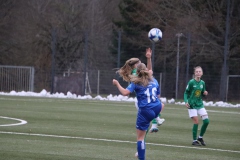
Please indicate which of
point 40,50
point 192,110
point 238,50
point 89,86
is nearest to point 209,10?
point 238,50

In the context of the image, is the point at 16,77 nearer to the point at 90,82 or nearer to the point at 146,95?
the point at 90,82

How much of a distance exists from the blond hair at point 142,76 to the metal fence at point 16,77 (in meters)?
29.3

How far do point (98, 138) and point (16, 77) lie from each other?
2646 cm

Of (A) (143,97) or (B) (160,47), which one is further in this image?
(B) (160,47)

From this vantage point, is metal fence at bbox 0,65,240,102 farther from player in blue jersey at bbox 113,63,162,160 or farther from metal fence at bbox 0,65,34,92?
player in blue jersey at bbox 113,63,162,160

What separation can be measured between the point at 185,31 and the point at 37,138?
27.1 metres

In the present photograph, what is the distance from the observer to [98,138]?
13.6 meters

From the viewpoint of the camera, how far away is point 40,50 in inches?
1780

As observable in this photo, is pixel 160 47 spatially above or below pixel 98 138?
above

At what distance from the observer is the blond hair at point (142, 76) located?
32.7ft

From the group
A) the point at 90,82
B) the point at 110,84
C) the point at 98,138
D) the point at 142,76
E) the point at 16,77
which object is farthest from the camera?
the point at 16,77

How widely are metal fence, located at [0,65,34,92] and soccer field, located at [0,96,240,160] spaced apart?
17.8 metres

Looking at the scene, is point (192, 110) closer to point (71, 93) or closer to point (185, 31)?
point (71, 93)

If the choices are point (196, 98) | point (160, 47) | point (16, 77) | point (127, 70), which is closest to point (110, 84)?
point (160, 47)
